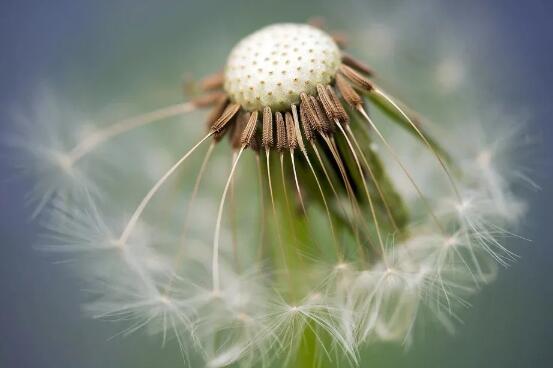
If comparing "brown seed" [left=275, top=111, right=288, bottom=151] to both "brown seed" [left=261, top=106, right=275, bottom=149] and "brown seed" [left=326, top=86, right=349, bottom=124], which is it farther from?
"brown seed" [left=326, top=86, right=349, bottom=124]

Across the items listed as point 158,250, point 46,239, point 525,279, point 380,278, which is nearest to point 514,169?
point 525,279

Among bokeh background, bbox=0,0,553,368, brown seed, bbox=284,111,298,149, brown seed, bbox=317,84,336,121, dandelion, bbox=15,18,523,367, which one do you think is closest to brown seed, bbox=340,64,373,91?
dandelion, bbox=15,18,523,367

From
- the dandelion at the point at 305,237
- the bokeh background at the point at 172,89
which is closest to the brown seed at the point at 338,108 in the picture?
the dandelion at the point at 305,237

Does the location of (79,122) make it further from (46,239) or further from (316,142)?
→ (316,142)

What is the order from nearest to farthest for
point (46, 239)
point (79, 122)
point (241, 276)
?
point (241, 276) → point (46, 239) → point (79, 122)

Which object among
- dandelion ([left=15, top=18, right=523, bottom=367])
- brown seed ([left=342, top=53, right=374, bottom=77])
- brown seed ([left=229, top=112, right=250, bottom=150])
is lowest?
dandelion ([left=15, top=18, right=523, bottom=367])

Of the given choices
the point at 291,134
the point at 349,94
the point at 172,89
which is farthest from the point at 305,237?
the point at 172,89
